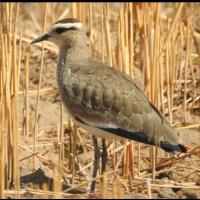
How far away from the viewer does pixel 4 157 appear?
5730 mm

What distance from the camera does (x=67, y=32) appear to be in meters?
6.45

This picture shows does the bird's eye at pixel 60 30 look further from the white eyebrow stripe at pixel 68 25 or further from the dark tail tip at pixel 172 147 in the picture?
the dark tail tip at pixel 172 147

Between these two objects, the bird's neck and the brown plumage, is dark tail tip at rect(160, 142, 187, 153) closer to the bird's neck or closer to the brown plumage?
the brown plumage

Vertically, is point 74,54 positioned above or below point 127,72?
above

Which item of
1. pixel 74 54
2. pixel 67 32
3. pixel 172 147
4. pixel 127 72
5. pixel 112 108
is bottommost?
pixel 172 147

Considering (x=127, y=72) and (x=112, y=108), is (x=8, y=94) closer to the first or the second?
(x=112, y=108)

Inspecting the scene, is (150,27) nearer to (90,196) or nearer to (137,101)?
(137,101)

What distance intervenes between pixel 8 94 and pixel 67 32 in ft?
2.85

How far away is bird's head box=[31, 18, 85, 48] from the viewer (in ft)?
21.1

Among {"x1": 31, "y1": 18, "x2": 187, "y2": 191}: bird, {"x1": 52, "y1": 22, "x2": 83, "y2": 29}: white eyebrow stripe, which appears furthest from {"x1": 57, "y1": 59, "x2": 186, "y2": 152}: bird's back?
{"x1": 52, "y1": 22, "x2": 83, "y2": 29}: white eyebrow stripe

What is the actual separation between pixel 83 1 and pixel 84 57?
126 cm

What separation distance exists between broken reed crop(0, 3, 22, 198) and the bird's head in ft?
1.79

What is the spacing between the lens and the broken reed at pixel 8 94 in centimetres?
586

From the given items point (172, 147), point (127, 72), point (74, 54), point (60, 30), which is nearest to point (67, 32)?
point (60, 30)
